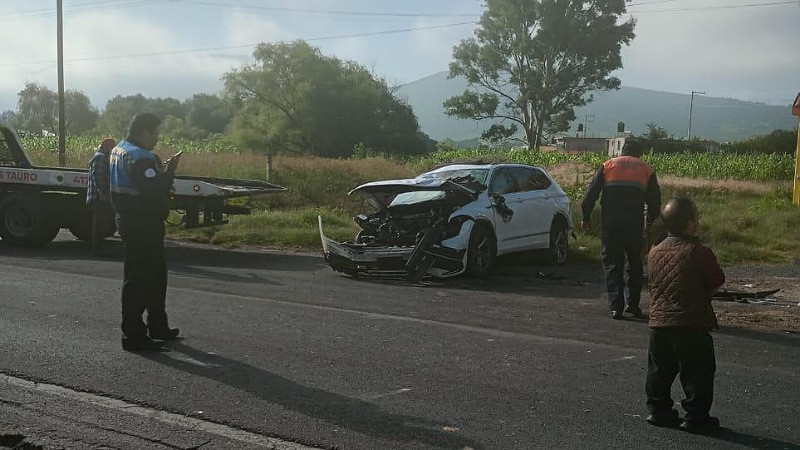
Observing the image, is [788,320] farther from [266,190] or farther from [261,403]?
[266,190]

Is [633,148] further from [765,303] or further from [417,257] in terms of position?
[417,257]

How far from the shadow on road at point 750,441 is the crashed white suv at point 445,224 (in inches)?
275

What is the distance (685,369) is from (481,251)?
7.30 metres

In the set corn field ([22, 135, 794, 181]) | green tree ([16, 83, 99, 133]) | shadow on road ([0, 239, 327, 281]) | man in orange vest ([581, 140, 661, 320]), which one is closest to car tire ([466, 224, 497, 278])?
shadow on road ([0, 239, 327, 281])

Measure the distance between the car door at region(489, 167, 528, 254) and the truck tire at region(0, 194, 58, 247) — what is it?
7676 mm

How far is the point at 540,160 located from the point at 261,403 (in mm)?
40863

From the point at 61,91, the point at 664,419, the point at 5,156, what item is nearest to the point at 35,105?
the point at 61,91

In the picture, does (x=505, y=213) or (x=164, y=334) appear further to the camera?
(x=505, y=213)

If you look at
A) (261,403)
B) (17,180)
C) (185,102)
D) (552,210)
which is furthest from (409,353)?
(185,102)

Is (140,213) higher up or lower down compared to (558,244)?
higher up

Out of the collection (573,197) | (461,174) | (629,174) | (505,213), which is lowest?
(573,197)

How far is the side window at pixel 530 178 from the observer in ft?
46.3

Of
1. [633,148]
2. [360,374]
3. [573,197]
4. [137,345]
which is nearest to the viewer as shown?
[360,374]

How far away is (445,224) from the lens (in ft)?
40.5
